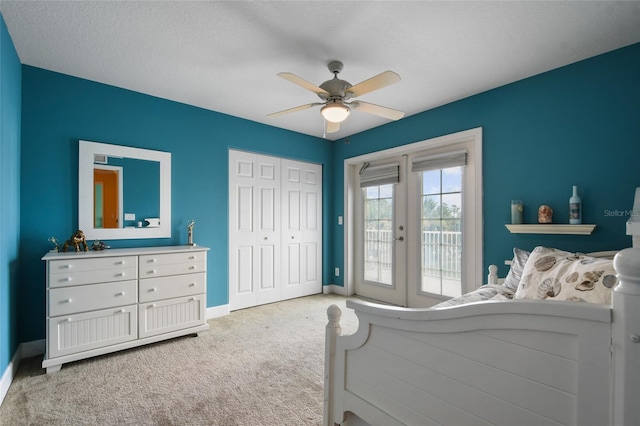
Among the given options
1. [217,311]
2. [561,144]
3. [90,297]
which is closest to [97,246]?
[90,297]

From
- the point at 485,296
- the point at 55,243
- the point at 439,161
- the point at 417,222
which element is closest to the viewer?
the point at 485,296

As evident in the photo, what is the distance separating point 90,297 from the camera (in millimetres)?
2477

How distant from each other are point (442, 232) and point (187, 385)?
299cm

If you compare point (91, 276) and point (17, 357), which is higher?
point (91, 276)

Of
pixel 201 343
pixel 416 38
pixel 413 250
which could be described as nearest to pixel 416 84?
pixel 416 38

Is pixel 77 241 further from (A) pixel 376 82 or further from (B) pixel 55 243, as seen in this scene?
(A) pixel 376 82

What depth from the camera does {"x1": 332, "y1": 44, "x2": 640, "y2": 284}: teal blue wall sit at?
2.26m

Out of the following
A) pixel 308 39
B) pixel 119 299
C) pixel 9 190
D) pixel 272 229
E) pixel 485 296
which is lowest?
pixel 119 299

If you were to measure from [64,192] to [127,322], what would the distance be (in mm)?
1316

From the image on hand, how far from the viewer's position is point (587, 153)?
2.43m

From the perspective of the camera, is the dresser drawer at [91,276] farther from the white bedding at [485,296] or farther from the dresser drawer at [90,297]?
the white bedding at [485,296]

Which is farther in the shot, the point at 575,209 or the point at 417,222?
the point at 417,222

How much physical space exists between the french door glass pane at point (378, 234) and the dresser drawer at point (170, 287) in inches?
95.1

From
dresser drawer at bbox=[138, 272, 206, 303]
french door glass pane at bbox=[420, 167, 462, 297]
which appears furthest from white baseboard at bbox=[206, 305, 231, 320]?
french door glass pane at bbox=[420, 167, 462, 297]
